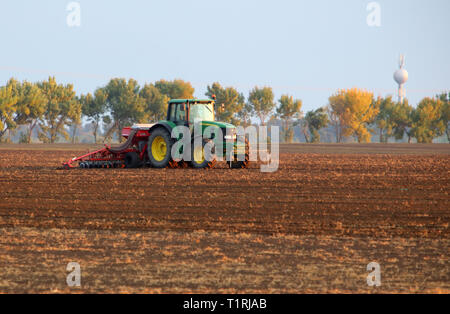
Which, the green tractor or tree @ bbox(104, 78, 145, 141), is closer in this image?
the green tractor

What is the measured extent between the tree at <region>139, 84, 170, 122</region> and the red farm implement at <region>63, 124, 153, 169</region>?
72.1 meters

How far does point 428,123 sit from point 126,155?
275 feet

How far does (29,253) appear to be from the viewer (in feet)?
30.8

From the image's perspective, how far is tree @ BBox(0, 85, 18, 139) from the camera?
80.0 m

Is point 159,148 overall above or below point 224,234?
above

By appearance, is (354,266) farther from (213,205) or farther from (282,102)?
(282,102)

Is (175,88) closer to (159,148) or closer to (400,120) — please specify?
(400,120)

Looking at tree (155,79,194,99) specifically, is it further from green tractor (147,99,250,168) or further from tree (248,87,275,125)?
green tractor (147,99,250,168)

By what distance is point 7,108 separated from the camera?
266ft

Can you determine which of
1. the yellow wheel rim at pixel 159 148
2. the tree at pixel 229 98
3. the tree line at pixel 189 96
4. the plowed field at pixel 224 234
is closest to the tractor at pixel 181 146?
the yellow wheel rim at pixel 159 148

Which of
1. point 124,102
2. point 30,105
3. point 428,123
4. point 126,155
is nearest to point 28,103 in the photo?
point 30,105

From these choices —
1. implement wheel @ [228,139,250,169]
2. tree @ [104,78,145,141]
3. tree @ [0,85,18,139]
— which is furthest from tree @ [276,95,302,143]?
implement wheel @ [228,139,250,169]
